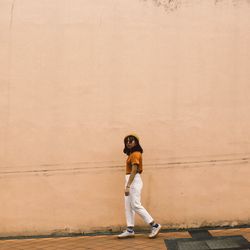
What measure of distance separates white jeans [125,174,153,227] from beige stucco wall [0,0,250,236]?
0.59 metres

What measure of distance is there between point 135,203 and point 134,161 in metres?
0.63

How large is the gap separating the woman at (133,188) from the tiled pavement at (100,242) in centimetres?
18

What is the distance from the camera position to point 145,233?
22.2 ft

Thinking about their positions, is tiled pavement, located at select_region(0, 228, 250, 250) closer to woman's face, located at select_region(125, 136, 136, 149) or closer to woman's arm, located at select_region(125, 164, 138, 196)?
woman's arm, located at select_region(125, 164, 138, 196)

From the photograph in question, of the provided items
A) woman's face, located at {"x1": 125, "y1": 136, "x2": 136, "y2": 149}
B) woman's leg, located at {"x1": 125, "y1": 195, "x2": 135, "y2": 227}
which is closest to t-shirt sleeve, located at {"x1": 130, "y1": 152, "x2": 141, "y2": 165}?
woman's face, located at {"x1": 125, "y1": 136, "x2": 136, "y2": 149}

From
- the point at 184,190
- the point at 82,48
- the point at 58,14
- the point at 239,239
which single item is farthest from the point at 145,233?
the point at 58,14

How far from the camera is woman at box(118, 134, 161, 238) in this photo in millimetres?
6293

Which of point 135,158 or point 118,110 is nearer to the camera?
point 135,158

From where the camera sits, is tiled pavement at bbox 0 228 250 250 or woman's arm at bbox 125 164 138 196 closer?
tiled pavement at bbox 0 228 250 250

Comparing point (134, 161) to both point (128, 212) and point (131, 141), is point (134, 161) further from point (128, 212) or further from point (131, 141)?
point (128, 212)

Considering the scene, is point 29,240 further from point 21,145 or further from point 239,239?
point 239,239

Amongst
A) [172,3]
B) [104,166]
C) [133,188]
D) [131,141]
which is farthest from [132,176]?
[172,3]

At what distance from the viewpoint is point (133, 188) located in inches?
250

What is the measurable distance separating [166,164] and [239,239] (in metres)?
1.69
